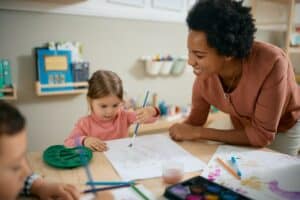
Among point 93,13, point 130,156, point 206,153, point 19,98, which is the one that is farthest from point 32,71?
point 206,153

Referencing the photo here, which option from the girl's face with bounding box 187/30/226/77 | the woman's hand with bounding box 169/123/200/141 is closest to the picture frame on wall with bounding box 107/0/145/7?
the girl's face with bounding box 187/30/226/77

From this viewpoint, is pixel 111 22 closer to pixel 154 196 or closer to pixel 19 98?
pixel 19 98

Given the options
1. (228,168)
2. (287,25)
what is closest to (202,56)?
(228,168)

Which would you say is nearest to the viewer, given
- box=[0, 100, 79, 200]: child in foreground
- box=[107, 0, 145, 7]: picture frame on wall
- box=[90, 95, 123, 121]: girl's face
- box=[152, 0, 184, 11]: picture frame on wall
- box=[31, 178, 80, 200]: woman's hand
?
box=[0, 100, 79, 200]: child in foreground

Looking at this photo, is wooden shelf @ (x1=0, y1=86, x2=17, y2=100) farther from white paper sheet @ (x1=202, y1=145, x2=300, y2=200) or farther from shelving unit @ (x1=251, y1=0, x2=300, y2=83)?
shelving unit @ (x1=251, y1=0, x2=300, y2=83)

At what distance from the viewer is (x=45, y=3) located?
171 centimetres

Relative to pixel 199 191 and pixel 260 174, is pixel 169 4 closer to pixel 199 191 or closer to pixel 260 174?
pixel 260 174

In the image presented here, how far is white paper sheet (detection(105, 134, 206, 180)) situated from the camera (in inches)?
32.6

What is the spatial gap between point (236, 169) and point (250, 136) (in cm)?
25

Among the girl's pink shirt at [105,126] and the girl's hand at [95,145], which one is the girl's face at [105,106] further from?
the girl's hand at [95,145]

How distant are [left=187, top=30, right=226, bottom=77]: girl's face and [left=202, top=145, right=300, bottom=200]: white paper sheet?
0.99 ft

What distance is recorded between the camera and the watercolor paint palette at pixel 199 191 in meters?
0.67

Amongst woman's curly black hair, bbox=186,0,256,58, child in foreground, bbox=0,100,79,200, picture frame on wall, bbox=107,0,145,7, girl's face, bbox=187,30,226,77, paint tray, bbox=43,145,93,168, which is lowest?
paint tray, bbox=43,145,93,168

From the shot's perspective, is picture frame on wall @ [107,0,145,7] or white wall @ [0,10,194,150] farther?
picture frame on wall @ [107,0,145,7]
